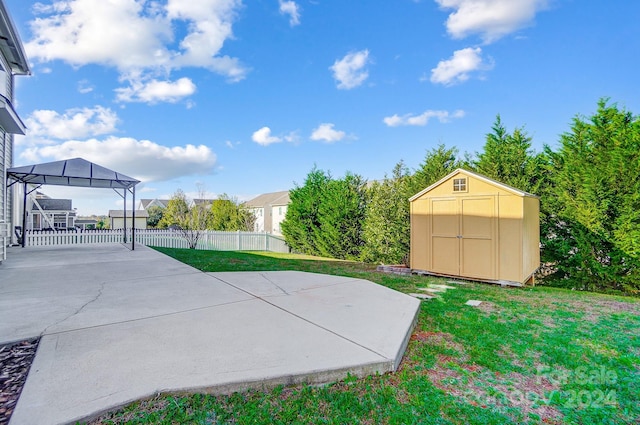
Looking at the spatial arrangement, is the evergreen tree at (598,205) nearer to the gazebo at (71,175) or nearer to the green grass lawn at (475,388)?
the green grass lawn at (475,388)

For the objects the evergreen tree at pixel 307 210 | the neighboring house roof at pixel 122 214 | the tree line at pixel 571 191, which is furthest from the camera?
the neighboring house roof at pixel 122 214

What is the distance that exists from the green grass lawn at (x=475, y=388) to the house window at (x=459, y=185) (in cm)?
330

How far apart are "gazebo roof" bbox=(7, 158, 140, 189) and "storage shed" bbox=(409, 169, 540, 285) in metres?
8.64

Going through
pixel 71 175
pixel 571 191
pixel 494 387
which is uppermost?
pixel 71 175

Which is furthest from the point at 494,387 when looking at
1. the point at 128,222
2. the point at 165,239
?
the point at 128,222

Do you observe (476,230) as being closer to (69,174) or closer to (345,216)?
(345,216)

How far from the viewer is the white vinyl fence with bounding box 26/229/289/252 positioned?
10.4 metres

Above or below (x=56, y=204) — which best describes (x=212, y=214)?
below

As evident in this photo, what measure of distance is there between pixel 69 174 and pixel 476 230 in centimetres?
1050

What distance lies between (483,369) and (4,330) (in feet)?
13.3

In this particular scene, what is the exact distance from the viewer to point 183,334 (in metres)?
2.63

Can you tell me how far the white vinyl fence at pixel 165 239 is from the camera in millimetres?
10438

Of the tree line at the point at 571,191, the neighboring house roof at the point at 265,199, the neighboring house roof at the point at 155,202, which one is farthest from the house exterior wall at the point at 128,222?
the tree line at the point at 571,191

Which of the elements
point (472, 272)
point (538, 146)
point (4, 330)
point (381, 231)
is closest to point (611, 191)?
point (538, 146)
